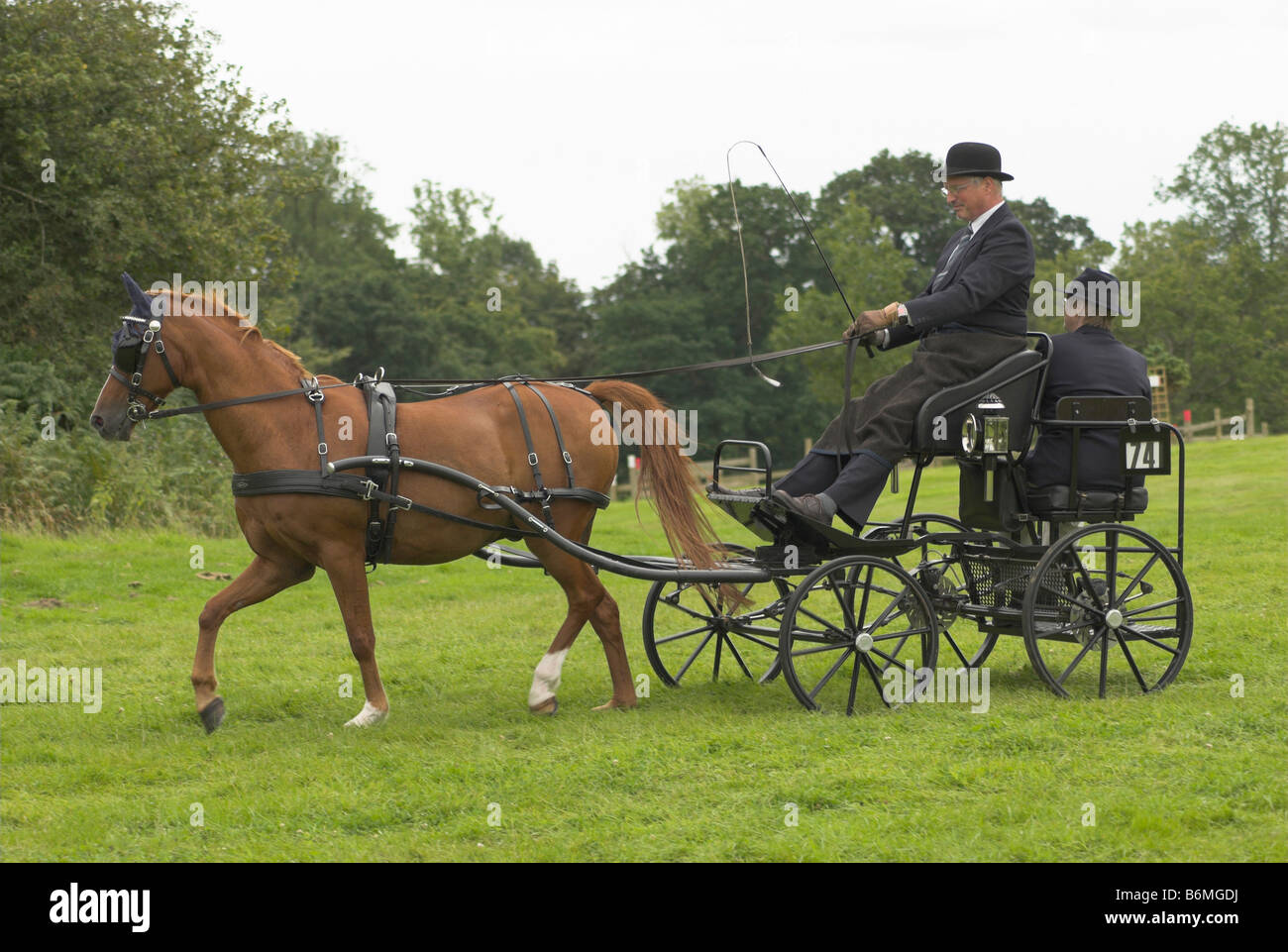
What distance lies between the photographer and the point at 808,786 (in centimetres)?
545

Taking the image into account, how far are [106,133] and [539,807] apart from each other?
51.7 ft

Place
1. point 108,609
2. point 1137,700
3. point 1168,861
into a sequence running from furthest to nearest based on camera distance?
point 108,609, point 1137,700, point 1168,861

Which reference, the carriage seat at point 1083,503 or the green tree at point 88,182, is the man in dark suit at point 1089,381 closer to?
the carriage seat at point 1083,503

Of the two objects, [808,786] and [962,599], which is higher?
[962,599]

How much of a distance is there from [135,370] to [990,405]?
172 inches

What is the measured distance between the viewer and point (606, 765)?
5930 millimetres

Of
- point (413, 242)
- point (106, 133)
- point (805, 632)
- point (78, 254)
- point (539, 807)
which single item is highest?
point (413, 242)

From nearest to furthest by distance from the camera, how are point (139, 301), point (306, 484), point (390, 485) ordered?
point (139, 301)
point (306, 484)
point (390, 485)

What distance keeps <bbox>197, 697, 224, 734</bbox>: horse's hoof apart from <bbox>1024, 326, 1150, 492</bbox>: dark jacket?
458 centimetres

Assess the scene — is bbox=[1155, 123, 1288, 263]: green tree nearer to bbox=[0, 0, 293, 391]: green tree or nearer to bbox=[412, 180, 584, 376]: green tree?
bbox=[412, 180, 584, 376]: green tree

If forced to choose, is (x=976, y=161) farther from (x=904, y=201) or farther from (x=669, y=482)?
(x=904, y=201)

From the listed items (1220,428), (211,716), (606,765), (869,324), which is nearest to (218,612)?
(211,716)

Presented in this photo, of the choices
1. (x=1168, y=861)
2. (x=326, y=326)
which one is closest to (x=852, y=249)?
(x=326, y=326)

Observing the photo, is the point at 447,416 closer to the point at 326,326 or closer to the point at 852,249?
the point at 852,249
